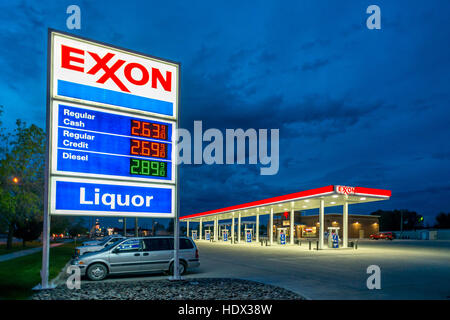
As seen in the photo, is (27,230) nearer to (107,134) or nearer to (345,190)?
(345,190)

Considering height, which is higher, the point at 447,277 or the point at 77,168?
the point at 77,168

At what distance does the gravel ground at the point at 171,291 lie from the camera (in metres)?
9.78

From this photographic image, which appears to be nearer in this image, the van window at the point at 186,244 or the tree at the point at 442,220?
the van window at the point at 186,244

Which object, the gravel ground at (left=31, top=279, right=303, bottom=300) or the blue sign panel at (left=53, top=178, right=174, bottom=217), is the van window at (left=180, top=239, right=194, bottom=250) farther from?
the gravel ground at (left=31, top=279, right=303, bottom=300)

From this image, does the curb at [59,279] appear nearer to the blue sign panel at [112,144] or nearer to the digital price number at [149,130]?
the blue sign panel at [112,144]

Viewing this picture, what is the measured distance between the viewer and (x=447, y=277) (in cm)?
1433

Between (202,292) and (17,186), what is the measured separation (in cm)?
1325

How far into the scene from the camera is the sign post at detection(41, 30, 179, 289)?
37.5 ft

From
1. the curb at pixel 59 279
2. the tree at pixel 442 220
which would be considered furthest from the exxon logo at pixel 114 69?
the tree at pixel 442 220

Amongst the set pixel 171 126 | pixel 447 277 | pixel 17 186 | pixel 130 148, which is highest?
pixel 171 126

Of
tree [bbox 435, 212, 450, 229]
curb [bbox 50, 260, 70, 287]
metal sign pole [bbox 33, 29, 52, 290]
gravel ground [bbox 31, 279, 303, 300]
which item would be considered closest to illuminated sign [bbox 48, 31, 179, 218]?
metal sign pole [bbox 33, 29, 52, 290]

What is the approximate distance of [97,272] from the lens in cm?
1363
